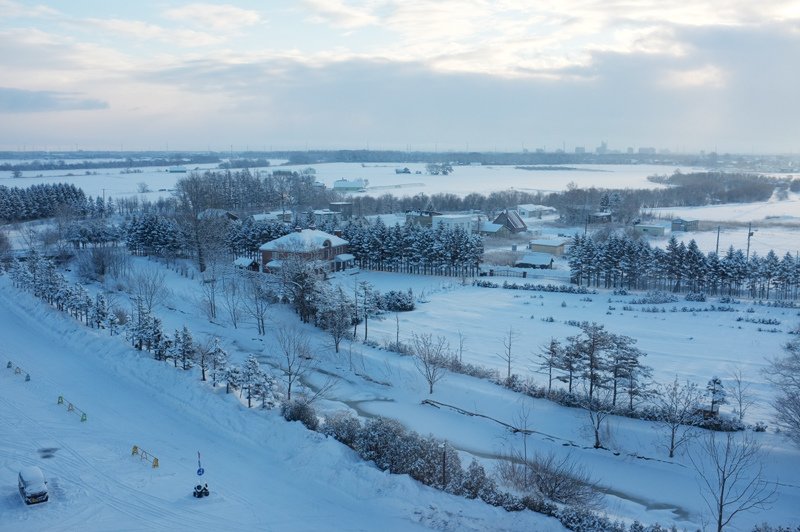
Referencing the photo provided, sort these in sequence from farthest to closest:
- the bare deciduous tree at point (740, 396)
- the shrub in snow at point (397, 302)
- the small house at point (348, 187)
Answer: the small house at point (348, 187)
the shrub in snow at point (397, 302)
the bare deciduous tree at point (740, 396)

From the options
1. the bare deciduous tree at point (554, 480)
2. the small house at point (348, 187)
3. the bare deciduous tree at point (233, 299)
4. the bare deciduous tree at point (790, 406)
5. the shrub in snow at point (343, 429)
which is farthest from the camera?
the small house at point (348, 187)

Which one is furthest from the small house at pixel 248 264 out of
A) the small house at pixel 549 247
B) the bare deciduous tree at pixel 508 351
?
the small house at pixel 549 247

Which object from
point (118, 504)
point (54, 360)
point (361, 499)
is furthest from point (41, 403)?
point (361, 499)

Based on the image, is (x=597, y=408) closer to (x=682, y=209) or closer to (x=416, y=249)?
(x=416, y=249)

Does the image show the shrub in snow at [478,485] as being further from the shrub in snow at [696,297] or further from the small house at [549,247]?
the small house at [549,247]

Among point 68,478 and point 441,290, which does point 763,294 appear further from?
point 68,478

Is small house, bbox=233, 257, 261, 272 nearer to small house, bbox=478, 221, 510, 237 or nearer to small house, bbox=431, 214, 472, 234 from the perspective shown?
small house, bbox=431, 214, 472, 234

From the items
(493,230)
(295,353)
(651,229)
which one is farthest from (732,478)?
(651,229)
